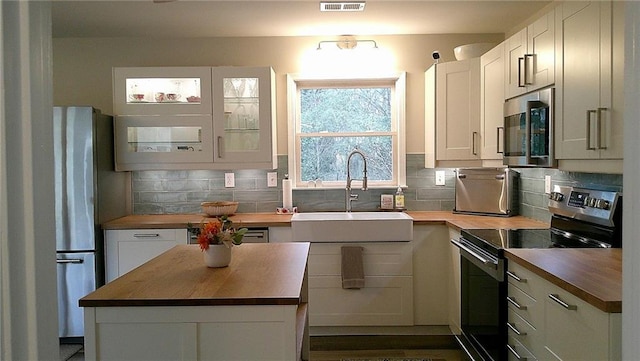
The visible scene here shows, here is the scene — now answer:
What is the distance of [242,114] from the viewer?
4082 millimetres

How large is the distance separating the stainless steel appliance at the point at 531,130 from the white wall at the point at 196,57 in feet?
4.05

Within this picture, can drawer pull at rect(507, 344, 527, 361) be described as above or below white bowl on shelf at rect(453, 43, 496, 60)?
below

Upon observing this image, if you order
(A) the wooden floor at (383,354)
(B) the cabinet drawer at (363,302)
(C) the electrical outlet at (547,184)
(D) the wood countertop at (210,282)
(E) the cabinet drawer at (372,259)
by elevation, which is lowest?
(A) the wooden floor at (383,354)

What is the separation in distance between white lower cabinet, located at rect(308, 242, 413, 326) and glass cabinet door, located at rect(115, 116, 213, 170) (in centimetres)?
121

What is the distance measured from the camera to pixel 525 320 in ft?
7.50

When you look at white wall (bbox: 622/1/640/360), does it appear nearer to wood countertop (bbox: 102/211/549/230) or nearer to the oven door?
the oven door

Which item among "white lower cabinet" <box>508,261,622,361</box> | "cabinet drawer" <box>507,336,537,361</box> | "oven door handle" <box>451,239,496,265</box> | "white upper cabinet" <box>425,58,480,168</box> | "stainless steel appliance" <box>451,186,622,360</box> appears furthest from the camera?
"white upper cabinet" <box>425,58,480,168</box>

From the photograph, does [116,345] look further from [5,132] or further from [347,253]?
[347,253]

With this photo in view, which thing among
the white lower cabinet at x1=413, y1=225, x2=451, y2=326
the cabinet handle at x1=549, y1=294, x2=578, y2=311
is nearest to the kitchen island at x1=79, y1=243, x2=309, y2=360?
the cabinet handle at x1=549, y1=294, x2=578, y2=311

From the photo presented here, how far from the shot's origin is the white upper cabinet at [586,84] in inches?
83.5

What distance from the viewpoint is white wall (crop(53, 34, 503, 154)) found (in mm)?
4293

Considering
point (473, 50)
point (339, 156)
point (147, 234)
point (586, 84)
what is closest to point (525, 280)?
point (586, 84)

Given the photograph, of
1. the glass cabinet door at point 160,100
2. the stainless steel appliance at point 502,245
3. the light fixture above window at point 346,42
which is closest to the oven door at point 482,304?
the stainless steel appliance at point 502,245

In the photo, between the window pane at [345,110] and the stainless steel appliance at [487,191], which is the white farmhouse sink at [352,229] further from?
the window pane at [345,110]
